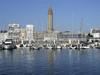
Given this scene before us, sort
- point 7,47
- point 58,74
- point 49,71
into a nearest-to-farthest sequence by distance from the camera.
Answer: point 58,74 → point 49,71 → point 7,47

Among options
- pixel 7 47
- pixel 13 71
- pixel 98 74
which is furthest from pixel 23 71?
pixel 7 47

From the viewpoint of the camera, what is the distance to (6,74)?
107 ft

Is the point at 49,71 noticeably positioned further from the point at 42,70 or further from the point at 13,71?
the point at 13,71

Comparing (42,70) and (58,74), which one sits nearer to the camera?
(58,74)

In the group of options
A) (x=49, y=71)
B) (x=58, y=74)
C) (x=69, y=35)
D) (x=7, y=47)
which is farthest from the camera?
(x=69, y=35)

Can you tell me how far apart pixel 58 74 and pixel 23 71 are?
245 inches

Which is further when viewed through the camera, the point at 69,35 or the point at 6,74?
the point at 69,35

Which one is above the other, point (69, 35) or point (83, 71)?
point (69, 35)

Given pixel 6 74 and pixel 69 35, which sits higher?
pixel 69 35

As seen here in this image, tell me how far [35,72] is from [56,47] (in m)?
58.5

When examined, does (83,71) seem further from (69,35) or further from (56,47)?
(69,35)

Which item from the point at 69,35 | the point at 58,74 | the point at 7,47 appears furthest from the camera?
the point at 69,35

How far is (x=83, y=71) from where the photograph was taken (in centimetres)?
3516

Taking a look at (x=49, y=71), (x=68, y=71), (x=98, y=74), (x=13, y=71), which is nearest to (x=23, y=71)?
(x=13, y=71)
